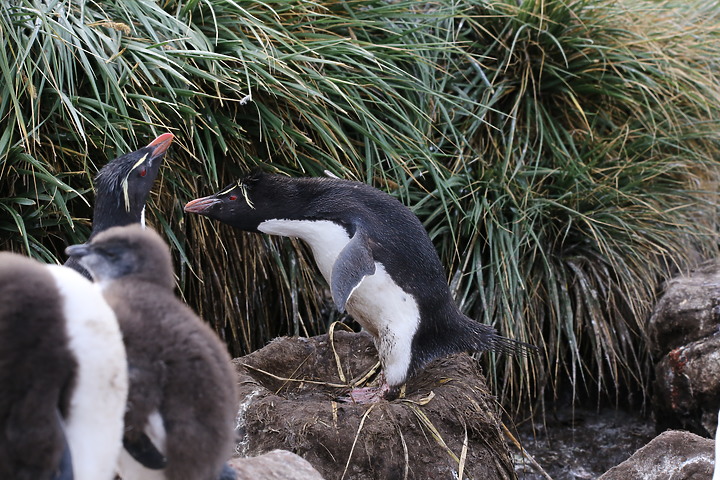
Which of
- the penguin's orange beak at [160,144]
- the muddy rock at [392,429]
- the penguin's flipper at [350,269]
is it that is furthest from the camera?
the penguin's flipper at [350,269]

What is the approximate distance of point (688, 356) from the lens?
407 cm

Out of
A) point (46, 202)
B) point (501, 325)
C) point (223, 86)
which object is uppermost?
point (223, 86)

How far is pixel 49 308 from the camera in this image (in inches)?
59.4

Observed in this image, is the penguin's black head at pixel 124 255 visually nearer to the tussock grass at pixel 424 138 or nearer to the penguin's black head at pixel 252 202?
the tussock grass at pixel 424 138

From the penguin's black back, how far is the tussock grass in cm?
156

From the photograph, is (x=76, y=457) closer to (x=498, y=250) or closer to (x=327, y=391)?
(x=327, y=391)

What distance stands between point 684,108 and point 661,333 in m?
1.66

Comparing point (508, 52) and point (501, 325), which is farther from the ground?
point (508, 52)

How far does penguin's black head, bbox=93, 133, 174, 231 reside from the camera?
8.68 feet

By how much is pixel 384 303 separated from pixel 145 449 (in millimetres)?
1736

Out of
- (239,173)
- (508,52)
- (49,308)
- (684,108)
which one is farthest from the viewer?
(684,108)

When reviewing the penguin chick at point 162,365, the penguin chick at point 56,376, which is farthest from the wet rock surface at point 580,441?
the penguin chick at point 56,376

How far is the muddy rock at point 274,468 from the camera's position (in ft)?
7.23

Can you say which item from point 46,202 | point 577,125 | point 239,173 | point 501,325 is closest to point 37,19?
point 46,202
